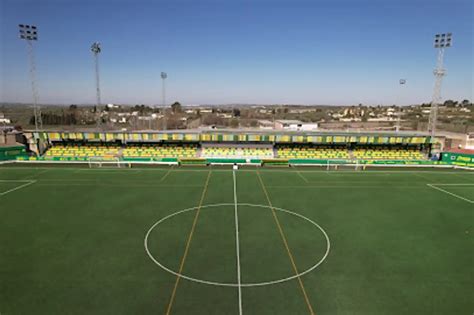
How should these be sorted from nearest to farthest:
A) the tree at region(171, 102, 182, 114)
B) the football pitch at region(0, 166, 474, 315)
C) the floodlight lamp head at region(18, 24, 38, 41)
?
the football pitch at region(0, 166, 474, 315) < the floodlight lamp head at region(18, 24, 38, 41) < the tree at region(171, 102, 182, 114)

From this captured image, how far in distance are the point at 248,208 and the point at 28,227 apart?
19702 millimetres

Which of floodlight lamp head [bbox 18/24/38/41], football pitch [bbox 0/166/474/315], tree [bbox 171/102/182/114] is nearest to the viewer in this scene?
football pitch [bbox 0/166/474/315]

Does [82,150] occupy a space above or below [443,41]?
below

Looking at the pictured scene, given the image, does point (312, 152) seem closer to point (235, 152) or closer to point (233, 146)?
point (235, 152)

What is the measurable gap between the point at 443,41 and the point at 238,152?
4563cm

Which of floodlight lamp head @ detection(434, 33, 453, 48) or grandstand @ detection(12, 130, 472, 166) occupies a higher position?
floodlight lamp head @ detection(434, 33, 453, 48)

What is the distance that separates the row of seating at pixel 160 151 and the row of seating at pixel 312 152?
1880cm

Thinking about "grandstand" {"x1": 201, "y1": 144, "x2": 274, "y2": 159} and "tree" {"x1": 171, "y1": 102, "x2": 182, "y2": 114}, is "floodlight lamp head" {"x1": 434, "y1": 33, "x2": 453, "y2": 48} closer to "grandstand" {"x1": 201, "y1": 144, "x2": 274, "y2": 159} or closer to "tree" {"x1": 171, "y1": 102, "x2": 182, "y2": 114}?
"grandstand" {"x1": 201, "y1": 144, "x2": 274, "y2": 159}

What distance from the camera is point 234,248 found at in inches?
779

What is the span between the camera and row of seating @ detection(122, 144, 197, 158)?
55094mm

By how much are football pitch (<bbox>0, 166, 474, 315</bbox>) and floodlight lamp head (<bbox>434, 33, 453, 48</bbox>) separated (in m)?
32.1

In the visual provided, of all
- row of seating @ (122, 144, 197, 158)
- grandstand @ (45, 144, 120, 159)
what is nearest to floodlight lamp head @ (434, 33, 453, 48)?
row of seating @ (122, 144, 197, 158)

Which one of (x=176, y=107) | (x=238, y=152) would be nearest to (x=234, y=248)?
(x=238, y=152)

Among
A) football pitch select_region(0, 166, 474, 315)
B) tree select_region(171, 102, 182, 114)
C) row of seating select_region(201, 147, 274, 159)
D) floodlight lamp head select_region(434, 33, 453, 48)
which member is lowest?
football pitch select_region(0, 166, 474, 315)
